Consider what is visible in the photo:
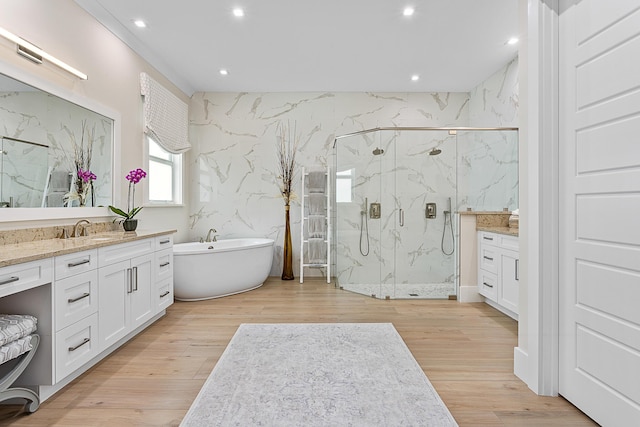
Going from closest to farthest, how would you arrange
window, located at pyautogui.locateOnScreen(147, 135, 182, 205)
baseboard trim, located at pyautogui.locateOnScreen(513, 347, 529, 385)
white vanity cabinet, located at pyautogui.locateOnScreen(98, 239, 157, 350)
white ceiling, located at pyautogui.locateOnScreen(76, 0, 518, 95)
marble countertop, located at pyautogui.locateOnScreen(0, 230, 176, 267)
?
marble countertop, located at pyautogui.locateOnScreen(0, 230, 176, 267) < baseboard trim, located at pyautogui.locateOnScreen(513, 347, 529, 385) < white vanity cabinet, located at pyautogui.locateOnScreen(98, 239, 157, 350) < white ceiling, located at pyautogui.locateOnScreen(76, 0, 518, 95) < window, located at pyautogui.locateOnScreen(147, 135, 182, 205)

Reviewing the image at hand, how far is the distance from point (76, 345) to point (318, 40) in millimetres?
3210

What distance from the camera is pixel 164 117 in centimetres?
405

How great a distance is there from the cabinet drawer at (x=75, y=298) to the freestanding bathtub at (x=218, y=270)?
1449mm

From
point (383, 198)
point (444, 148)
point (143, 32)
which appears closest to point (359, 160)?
point (383, 198)

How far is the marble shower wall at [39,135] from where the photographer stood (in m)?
2.08

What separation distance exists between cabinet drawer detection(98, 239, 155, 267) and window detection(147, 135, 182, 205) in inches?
51.2

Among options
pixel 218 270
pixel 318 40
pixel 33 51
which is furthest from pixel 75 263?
pixel 318 40

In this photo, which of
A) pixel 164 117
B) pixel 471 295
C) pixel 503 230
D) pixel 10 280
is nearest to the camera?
pixel 10 280

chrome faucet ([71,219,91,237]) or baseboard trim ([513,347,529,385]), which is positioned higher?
chrome faucet ([71,219,91,237])

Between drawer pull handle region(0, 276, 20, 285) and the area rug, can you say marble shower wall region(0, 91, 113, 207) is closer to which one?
drawer pull handle region(0, 276, 20, 285)

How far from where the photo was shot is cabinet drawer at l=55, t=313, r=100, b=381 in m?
1.84

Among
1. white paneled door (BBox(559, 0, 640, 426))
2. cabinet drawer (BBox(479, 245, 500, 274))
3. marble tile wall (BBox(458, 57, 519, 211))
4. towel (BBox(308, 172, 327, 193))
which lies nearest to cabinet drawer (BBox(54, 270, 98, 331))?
white paneled door (BBox(559, 0, 640, 426))

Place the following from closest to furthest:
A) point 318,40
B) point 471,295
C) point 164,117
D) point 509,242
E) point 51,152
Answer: point 51,152
point 509,242
point 318,40
point 471,295
point 164,117

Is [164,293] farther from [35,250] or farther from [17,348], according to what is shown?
[17,348]
